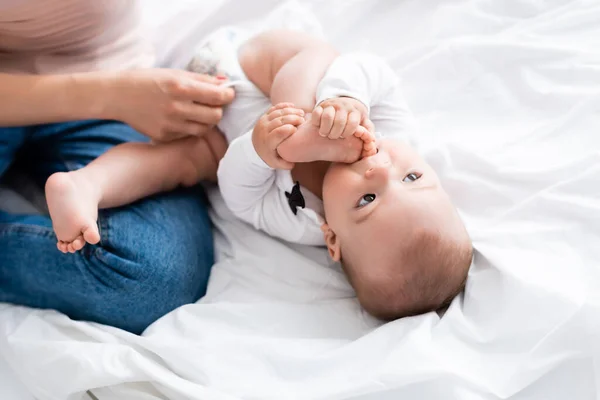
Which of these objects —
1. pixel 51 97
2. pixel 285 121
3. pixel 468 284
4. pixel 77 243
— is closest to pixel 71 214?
pixel 77 243

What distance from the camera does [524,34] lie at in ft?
3.59

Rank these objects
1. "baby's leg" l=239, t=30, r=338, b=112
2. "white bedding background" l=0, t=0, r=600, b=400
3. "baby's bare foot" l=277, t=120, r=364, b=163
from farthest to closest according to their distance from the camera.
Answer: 1. "baby's leg" l=239, t=30, r=338, b=112
2. "baby's bare foot" l=277, t=120, r=364, b=163
3. "white bedding background" l=0, t=0, r=600, b=400

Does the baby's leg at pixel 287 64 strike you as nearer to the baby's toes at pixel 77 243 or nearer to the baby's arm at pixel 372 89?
the baby's arm at pixel 372 89

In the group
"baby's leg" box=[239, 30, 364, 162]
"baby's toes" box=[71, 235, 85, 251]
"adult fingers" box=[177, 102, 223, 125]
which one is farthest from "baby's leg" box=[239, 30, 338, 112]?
"baby's toes" box=[71, 235, 85, 251]

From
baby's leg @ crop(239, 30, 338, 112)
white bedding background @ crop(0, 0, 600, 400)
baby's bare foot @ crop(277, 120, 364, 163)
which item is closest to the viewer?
white bedding background @ crop(0, 0, 600, 400)

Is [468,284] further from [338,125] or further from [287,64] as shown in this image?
[287,64]

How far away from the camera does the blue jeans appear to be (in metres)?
0.91

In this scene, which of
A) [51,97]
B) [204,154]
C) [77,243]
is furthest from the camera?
[204,154]

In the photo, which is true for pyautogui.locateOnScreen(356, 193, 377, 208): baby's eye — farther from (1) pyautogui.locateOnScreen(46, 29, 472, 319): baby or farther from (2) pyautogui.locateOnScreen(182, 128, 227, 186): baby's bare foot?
(2) pyautogui.locateOnScreen(182, 128, 227, 186): baby's bare foot

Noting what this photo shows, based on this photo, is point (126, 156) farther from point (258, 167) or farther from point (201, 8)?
point (201, 8)

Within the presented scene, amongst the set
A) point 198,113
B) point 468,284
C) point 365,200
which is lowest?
point 468,284

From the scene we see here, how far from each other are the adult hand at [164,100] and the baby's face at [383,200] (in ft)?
0.80

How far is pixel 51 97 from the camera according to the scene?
37.1 inches

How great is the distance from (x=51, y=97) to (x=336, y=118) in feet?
1.51
